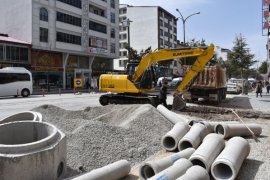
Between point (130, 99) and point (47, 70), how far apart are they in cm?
2948

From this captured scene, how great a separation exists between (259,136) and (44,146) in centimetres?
703

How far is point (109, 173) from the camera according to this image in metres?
5.37

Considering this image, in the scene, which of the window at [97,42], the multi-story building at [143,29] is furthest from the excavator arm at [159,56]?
the multi-story building at [143,29]

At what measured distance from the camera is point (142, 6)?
8700 cm

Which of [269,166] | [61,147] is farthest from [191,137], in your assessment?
[61,147]

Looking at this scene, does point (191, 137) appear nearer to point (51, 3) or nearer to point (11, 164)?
point (11, 164)

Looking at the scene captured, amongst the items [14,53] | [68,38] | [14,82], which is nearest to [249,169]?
[14,82]

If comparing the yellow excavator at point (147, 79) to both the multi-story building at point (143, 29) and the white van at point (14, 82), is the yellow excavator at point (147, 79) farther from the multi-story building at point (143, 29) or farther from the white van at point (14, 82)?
the multi-story building at point (143, 29)

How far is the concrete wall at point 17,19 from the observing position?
40.6m

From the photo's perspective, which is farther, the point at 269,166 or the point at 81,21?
the point at 81,21

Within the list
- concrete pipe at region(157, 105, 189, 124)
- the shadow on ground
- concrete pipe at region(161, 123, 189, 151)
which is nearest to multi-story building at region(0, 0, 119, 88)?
concrete pipe at region(157, 105, 189, 124)

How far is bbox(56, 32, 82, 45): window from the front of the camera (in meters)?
44.5

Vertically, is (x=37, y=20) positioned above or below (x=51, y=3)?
below

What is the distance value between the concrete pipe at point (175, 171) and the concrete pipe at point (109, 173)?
851 millimetres
